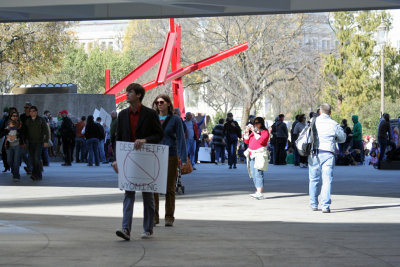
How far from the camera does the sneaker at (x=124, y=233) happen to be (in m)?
9.18

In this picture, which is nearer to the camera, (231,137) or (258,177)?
(258,177)

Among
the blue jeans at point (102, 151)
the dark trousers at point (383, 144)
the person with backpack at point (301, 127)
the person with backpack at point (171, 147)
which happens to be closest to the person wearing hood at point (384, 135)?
the dark trousers at point (383, 144)

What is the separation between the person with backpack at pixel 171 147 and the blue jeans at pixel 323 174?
304cm

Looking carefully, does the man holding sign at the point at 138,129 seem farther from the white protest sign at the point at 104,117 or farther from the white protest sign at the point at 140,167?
the white protest sign at the point at 104,117

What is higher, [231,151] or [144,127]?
[144,127]

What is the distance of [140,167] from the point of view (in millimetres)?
9625

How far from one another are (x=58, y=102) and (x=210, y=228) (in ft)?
74.7

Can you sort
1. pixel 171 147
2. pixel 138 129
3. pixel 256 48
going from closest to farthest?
pixel 138 129 → pixel 171 147 → pixel 256 48

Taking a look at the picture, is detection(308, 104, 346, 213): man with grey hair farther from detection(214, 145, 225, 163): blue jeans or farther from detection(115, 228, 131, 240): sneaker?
detection(214, 145, 225, 163): blue jeans

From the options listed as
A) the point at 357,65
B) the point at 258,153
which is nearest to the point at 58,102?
the point at 258,153

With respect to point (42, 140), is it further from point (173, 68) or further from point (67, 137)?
point (173, 68)

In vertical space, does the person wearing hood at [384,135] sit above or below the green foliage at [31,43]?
below

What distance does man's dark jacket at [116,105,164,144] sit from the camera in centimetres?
951

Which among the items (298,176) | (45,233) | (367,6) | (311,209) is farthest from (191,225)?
(298,176)
